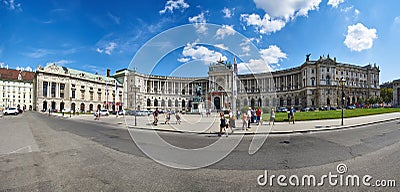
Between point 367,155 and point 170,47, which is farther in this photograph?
point 367,155

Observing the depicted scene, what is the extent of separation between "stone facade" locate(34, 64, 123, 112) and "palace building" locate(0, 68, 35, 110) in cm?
3127

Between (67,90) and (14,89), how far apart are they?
40594 millimetres

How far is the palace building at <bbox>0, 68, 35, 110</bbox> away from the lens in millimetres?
85812

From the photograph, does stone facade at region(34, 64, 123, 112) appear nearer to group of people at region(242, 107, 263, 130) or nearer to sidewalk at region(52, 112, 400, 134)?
sidewalk at region(52, 112, 400, 134)

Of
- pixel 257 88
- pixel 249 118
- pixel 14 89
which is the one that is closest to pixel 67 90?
pixel 14 89

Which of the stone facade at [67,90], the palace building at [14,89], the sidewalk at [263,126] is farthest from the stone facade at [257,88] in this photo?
the sidewalk at [263,126]

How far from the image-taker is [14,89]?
89.6m

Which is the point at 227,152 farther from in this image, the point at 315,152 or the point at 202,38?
the point at 202,38

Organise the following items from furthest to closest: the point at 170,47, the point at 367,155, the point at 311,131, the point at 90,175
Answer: the point at 311,131 → the point at 367,155 → the point at 170,47 → the point at 90,175

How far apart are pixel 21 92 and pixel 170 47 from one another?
123595 mm

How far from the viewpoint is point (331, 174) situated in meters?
5.10

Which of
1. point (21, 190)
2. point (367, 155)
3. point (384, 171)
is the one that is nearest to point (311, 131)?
point (367, 155)

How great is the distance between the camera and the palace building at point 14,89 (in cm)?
8581

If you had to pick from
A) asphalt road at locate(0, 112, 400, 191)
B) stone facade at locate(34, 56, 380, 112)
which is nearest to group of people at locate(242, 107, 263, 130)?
asphalt road at locate(0, 112, 400, 191)
